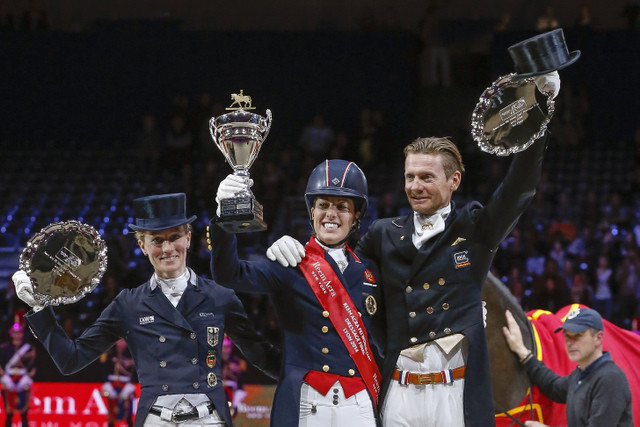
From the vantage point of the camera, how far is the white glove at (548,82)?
3.47m

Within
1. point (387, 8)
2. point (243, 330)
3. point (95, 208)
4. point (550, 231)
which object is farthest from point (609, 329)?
point (387, 8)

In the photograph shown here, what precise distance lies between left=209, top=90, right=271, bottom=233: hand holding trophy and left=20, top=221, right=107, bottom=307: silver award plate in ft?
2.67

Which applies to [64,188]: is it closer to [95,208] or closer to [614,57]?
[95,208]

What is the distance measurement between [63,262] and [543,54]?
224 centimetres

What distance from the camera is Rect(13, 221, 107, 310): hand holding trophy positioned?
3891 mm

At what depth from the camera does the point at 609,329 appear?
17.8ft

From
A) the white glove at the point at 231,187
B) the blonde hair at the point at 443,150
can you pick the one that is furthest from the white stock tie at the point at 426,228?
the white glove at the point at 231,187

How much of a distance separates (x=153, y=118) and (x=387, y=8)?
421cm

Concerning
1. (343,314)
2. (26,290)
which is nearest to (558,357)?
(343,314)

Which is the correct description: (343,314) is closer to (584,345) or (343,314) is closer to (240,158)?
(240,158)

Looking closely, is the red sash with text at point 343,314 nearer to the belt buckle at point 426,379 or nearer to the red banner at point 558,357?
the belt buckle at point 426,379

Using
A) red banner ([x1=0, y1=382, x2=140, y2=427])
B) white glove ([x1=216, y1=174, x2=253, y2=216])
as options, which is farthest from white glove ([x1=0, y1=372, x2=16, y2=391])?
white glove ([x1=216, y1=174, x2=253, y2=216])

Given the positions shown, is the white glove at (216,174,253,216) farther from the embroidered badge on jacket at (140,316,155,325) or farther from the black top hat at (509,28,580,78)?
the black top hat at (509,28,580,78)

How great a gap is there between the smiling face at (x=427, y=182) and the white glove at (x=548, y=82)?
511 mm
